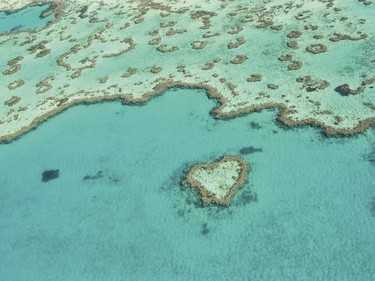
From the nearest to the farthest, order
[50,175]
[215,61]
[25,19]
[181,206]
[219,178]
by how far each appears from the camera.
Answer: [181,206]
[219,178]
[50,175]
[215,61]
[25,19]

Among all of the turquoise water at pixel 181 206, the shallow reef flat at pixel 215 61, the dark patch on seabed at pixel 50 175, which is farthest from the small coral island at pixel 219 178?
the dark patch on seabed at pixel 50 175

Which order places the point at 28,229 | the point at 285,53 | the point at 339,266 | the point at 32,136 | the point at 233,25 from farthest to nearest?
the point at 233,25
the point at 285,53
the point at 32,136
the point at 28,229
the point at 339,266

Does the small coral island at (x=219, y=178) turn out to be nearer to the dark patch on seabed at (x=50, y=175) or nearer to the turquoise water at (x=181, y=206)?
the turquoise water at (x=181, y=206)

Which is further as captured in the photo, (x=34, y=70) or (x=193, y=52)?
(x=34, y=70)

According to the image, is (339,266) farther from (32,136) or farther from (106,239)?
(32,136)

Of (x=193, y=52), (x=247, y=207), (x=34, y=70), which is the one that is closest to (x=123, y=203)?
(x=247, y=207)

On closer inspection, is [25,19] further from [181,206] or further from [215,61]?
[181,206]

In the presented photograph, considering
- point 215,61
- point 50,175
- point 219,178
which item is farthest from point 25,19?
point 219,178
